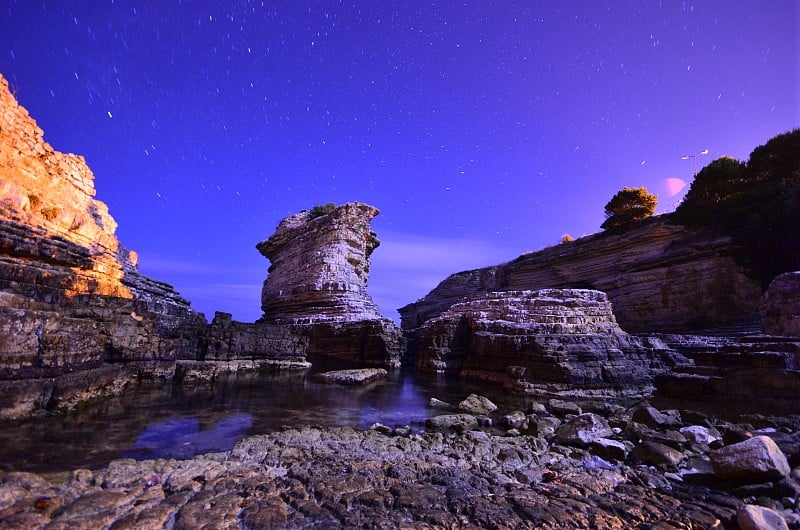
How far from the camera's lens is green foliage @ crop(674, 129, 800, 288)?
20.8 metres

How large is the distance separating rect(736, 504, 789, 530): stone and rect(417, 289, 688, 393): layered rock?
7.73 m

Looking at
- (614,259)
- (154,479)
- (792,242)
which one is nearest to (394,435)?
(154,479)

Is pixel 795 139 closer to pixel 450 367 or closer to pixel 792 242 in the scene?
pixel 792 242

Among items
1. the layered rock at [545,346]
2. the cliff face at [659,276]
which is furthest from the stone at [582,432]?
the cliff face at [659,276]

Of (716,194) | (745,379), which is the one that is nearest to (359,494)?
(745,379)

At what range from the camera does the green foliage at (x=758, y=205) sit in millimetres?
20844

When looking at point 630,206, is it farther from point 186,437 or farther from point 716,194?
point 186,437

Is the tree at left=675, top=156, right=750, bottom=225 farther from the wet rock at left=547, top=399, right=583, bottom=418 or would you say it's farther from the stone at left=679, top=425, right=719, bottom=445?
the stone at left=679, top=425, right=719, bottom=445

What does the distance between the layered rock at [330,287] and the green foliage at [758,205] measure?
73.0 feet

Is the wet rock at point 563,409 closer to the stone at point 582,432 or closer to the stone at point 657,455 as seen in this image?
the stone at point 582,432

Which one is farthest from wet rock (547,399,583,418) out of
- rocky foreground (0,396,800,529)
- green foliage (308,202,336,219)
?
green foliage (308,202,336,219)

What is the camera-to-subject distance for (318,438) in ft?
17.0

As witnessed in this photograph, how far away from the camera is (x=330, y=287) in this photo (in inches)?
871

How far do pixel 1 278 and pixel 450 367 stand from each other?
14396 mm
